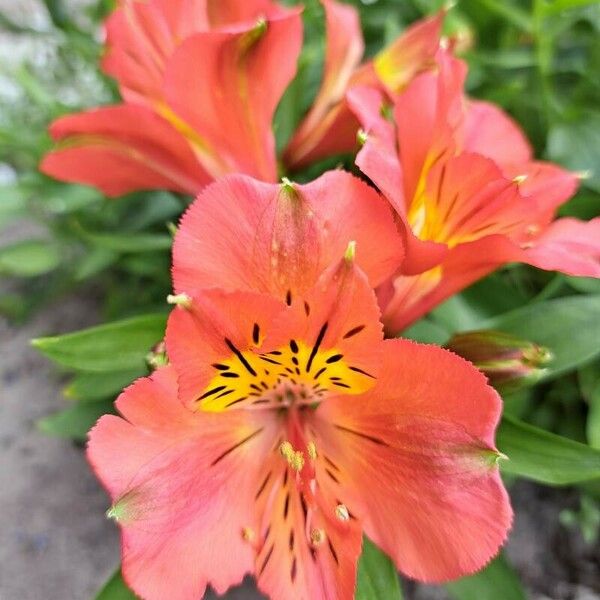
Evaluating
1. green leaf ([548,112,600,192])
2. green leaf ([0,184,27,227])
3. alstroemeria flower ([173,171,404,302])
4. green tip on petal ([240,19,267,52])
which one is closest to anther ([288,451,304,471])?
alstroemeria flower ([173,171,404,302])

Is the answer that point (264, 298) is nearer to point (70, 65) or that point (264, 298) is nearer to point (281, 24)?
point (281, 24)

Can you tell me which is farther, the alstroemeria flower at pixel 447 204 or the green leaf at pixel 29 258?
the green leaf at pixel 29 258

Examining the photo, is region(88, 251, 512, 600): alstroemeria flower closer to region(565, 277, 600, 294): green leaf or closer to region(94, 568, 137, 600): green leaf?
region(94, 568, 137, 600): green leaf

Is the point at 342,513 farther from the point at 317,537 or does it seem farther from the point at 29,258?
the point at 29,258

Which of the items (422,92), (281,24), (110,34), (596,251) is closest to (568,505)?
(596,251)

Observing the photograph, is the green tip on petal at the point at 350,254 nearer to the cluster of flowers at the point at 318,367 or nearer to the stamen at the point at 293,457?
the cluster of flowers at the point at 318,367

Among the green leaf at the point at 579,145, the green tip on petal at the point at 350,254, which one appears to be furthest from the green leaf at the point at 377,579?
the green leaf at the point at 579,145
